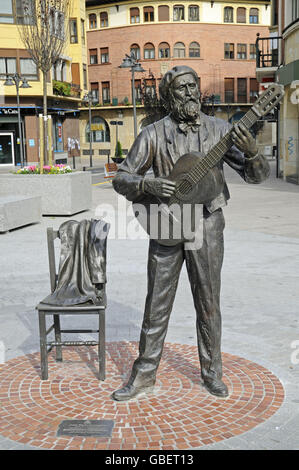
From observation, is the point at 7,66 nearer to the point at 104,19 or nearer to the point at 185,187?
the point at 104,19

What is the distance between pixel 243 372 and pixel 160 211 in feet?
5.13

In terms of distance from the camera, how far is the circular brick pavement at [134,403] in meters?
3.43

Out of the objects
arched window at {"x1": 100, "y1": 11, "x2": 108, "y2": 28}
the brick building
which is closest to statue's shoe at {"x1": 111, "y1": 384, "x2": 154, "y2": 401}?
the brick building

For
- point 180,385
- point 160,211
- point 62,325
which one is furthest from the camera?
point 62,325

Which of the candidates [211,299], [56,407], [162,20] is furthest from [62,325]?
[162,20]

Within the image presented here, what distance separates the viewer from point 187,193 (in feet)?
11.6

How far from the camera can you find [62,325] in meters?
5.59

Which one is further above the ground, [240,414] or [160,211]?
[160,211]

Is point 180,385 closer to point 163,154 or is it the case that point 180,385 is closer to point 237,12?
point 163,154

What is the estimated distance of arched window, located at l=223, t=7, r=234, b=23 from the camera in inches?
2007

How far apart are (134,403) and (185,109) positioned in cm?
197

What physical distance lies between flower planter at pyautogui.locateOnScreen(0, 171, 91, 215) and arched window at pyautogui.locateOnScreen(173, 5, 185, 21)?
4053cm

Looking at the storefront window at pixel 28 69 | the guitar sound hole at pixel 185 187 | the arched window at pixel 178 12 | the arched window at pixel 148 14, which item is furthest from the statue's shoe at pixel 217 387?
the arched window at pixel 148 14

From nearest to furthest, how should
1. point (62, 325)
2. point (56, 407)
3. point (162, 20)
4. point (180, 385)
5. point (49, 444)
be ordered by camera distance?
point (49, 444), point (56, 407), point (180, 385), point (62, 325), point (162, 20)
